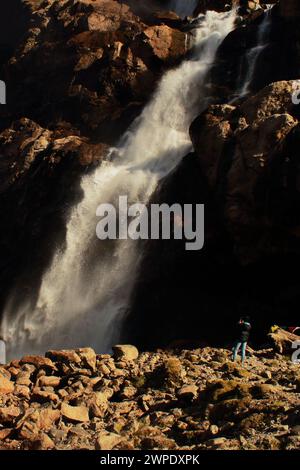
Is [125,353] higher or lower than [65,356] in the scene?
higher

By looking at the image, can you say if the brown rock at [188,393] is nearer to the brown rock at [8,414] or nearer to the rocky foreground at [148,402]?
the rocky foreground at [148,402]

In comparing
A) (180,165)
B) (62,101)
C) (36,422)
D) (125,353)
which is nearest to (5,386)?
(36,422)

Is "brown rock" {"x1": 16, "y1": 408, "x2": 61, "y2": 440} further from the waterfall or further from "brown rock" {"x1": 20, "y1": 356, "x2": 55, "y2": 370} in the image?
the waterfall

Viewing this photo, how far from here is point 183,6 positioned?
5650 centimetres

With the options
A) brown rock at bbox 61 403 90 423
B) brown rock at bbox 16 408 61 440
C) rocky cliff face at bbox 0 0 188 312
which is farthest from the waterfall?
brown rock at bbox 16 408 61 440

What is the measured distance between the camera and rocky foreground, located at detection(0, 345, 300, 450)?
12.0 m

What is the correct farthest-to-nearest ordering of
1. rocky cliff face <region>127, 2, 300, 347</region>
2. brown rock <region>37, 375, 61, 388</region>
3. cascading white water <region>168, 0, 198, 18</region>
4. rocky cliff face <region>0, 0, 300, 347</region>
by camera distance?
cascading white water <region>168, 0, 198, 18</region>
rocky cliff face <region>0, 0, 300, 347</region>
rocky cliff face <region>127, 2, 300, 347</region>
brown rock <region>37, 375, 61, 388</region>

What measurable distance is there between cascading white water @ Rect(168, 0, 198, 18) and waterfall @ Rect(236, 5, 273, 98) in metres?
18.2

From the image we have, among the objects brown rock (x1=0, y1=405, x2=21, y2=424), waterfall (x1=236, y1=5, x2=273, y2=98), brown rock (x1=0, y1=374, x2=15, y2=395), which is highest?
waterfall (x1=236, y1=5, x2=273, y2=98)

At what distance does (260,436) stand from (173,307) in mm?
16224

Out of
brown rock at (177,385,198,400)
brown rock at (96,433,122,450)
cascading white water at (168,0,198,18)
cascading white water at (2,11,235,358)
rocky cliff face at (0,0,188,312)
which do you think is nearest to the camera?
brown rock at (96,433,122,450)

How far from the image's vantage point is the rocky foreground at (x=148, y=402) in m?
12.0

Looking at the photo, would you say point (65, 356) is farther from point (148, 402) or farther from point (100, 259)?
point (100, 259)

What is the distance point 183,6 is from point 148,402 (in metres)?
49.6
